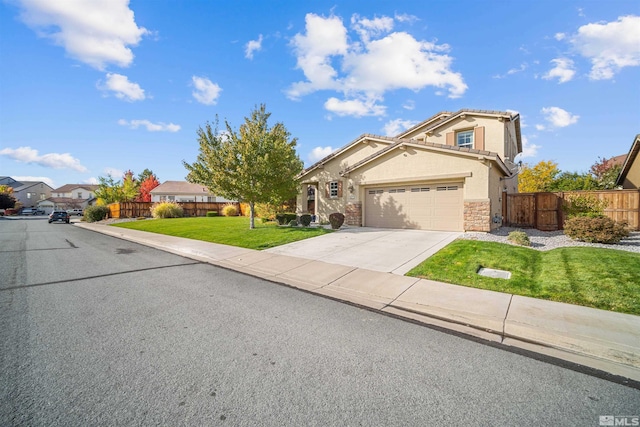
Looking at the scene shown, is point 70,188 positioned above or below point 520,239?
above

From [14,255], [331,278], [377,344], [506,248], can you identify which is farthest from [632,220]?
[14,255]

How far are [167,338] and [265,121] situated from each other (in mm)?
13375

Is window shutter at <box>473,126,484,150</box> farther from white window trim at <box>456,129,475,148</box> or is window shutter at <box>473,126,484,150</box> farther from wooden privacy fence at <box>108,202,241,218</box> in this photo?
wooden privacy fence at <box>108,202,241,218</box>

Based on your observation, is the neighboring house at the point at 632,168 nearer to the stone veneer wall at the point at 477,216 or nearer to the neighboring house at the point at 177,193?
the stone veneer wall at the point at 477,216

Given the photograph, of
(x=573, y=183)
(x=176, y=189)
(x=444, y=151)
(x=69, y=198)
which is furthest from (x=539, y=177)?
(x=69, y=198)

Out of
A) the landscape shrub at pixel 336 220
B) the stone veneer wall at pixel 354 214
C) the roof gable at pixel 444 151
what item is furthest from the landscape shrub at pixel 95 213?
the roof gable at pixel 444 151

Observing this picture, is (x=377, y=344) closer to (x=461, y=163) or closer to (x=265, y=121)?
(x=461, y=163)

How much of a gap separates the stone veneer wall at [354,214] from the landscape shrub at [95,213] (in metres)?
30.8

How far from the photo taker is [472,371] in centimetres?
306

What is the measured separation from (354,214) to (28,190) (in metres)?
96.0

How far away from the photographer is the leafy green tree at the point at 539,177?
2939 centimetres

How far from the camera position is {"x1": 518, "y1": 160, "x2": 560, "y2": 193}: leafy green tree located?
96.4 feet

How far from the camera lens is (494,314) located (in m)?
4.43

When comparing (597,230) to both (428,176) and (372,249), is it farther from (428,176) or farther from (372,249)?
(372,249)
